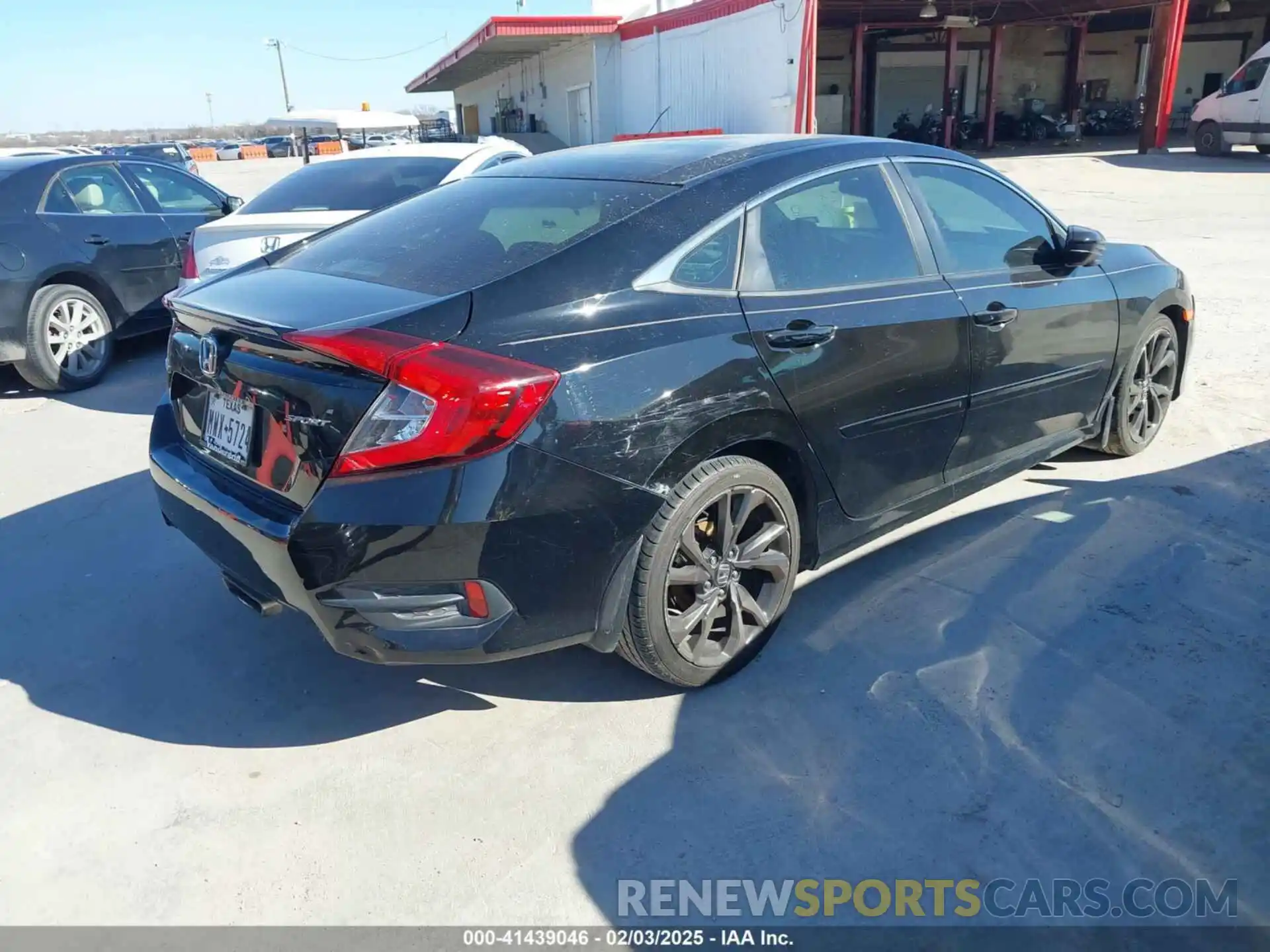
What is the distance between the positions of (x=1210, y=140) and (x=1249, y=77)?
1.57 metres

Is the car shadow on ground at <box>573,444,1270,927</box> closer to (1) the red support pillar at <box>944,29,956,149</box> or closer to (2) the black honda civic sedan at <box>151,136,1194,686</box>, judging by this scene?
(2) the black honda civic sedan at <box>151,136,1194,686</box>

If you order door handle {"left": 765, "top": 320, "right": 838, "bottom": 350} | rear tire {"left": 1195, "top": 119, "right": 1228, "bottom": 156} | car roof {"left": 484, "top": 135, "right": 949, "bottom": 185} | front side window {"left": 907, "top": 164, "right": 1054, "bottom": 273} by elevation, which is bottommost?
rear tire {"left": 1195, "top": 119, "right": 1228, "bottom": 156}

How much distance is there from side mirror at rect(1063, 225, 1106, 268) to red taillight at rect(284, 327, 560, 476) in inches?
111

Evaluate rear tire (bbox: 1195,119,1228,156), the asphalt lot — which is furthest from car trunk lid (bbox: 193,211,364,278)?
rear tire (bbox: 1195,119,1228,156)

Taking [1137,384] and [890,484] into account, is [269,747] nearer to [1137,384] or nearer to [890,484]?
[890,484]

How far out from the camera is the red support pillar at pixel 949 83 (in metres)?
28.1

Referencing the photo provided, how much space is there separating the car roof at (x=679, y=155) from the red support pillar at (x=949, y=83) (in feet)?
87.7

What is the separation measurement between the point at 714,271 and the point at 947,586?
1627 millimetres

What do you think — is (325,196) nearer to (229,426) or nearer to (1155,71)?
(229,426)

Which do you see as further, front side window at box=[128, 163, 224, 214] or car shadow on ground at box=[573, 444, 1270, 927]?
front side window at box=[128, 163, 224, 214]

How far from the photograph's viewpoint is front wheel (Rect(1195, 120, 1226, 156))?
2259cm

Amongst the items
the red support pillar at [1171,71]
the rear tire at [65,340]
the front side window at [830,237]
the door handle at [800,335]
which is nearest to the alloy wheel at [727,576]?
the door handle at [800,335]

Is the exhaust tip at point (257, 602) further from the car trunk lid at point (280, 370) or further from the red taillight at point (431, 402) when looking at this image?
the red taillight at point (431, 402)

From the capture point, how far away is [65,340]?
6.88 meters
